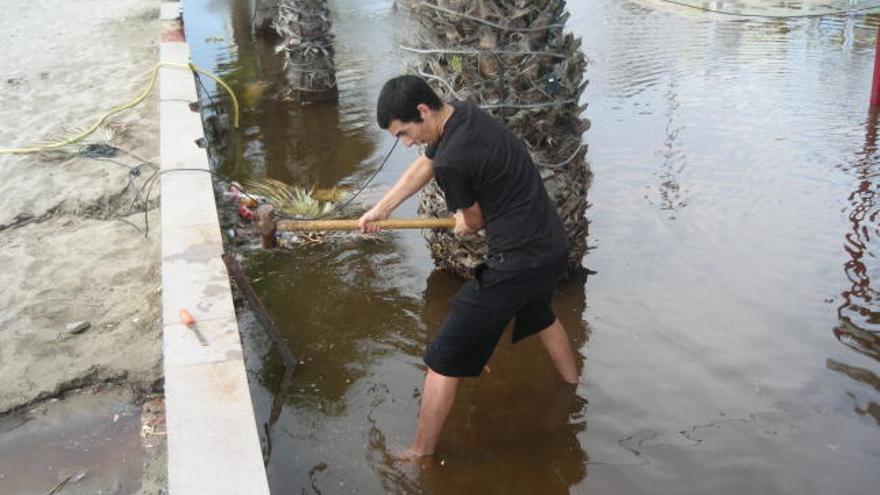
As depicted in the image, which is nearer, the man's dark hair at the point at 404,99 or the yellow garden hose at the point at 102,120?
the man's dark hair at the point at 404,99

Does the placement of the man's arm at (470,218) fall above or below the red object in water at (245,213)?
above

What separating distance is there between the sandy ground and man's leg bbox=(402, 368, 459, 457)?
1.26m

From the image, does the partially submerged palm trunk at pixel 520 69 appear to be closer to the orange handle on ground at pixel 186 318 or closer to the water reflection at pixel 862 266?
the water reflection at pixel 862 266

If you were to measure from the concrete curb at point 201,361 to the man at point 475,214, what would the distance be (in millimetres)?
920

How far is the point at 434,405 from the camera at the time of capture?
12.4 feet

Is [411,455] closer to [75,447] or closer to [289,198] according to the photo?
[75,447]

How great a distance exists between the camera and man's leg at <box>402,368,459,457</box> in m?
3.75

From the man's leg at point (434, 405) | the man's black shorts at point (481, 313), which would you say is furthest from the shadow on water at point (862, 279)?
the man's leg at point (434, 405)

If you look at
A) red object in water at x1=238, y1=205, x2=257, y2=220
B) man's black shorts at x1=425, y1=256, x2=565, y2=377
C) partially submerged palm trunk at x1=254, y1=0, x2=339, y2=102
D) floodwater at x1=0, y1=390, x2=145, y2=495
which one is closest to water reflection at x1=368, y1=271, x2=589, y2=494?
man's black shorts at x1=425, y1=256, x2=565, y2=377

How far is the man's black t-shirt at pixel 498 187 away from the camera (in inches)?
133

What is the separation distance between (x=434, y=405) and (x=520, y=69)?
2.19 meters

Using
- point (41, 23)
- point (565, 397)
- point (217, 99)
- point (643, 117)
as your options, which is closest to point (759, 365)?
point (565, 397)

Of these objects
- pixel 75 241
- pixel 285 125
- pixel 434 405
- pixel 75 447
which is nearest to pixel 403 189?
pixel 434 405

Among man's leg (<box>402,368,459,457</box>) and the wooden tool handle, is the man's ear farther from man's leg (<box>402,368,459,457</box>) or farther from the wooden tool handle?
man's leg (<box>402,368,459,457</box>)
